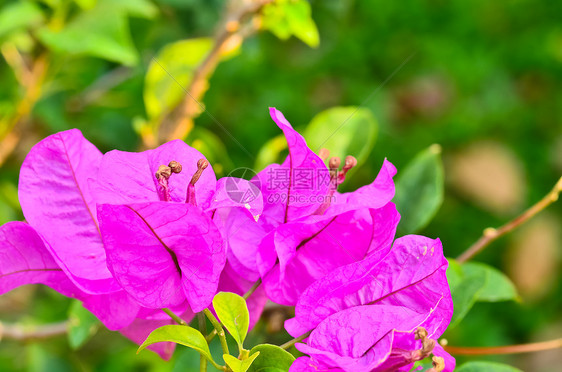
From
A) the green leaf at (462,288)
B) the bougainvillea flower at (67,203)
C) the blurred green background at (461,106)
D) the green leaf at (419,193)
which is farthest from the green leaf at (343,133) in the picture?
the blurred green background at (461,106)

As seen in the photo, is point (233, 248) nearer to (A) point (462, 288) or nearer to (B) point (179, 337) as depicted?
(B) point (179, 337)

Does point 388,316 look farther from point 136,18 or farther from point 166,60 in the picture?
point 136,18

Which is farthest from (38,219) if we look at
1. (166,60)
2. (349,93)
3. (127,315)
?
(349,93)

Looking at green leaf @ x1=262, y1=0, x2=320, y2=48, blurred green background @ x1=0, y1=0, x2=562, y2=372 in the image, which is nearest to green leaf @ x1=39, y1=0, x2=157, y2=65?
green leaf @ x1=262, y1=0, x2=320, y2=48

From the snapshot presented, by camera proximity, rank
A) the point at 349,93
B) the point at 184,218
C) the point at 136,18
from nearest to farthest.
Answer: the point at 184,218 < the point at 136,18 < the point at 349,93

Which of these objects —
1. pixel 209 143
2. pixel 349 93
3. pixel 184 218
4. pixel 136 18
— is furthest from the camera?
pixel 349 93
